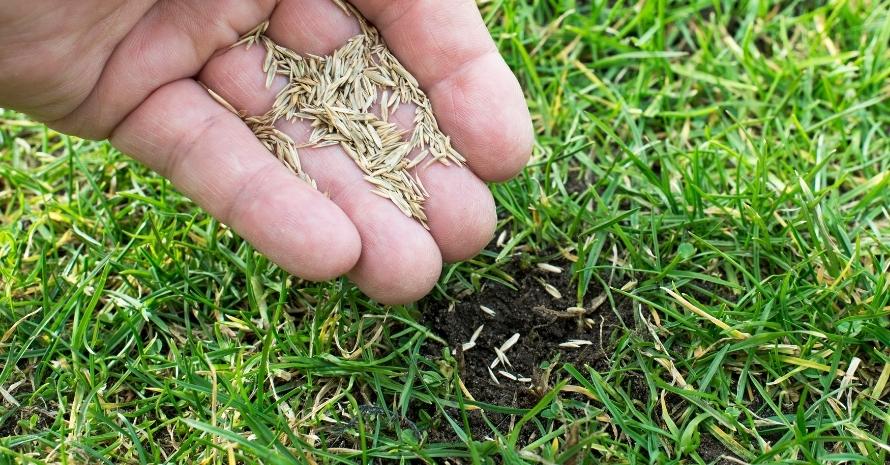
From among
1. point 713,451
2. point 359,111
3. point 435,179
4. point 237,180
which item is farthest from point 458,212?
point 713,451

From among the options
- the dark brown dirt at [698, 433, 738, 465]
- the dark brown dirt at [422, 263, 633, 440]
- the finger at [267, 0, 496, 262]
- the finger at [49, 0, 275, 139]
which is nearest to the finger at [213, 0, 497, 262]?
the finger at [267, 0, 496, 262]

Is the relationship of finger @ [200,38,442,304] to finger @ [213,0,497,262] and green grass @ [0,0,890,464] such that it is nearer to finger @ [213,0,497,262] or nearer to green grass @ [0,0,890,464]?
finger @ [213,0,497,262]

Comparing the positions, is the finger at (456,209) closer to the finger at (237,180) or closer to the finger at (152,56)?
the finger at (237,180)

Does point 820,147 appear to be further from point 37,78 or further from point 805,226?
point 37,78

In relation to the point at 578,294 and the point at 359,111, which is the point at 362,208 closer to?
the point at 359,111

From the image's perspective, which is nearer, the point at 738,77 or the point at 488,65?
the point at 488,65

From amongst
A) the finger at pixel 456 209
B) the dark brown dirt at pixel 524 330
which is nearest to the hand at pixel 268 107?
the finger at pixel 456 209

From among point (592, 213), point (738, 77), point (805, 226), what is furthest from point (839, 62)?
point (592, 213)
